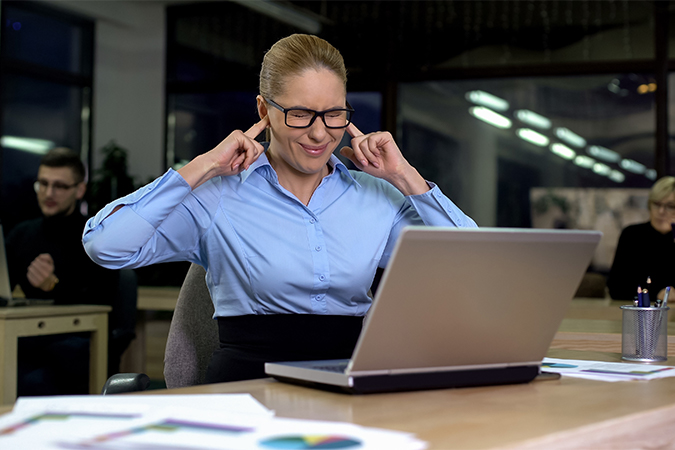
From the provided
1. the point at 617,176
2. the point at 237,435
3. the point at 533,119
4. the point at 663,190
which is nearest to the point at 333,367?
the point at 237,435

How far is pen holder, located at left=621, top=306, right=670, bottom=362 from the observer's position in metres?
1.44

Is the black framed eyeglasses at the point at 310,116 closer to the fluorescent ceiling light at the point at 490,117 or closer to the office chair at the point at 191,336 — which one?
the office chair at the point at 191,336

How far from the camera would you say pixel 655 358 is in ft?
4.78

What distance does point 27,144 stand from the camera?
6.73m

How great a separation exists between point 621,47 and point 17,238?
4.89 metres

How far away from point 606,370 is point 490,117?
5540 millimetres

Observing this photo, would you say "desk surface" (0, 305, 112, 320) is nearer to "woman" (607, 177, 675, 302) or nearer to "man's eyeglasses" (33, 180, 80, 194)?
"man's eyeglasses" (33, 180, 80, 194)

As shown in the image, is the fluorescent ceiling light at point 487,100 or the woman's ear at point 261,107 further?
the fluorescent ceiling light at point 487,100

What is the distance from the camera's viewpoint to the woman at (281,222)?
1479 mm

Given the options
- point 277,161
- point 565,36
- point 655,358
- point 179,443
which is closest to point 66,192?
point 277,161

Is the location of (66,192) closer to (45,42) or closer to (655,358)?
(655,358)

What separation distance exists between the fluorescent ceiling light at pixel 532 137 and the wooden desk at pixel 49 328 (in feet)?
13.9

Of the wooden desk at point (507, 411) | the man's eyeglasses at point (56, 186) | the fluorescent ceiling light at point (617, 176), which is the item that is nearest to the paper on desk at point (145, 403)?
the wooden desk at point (507, 411)

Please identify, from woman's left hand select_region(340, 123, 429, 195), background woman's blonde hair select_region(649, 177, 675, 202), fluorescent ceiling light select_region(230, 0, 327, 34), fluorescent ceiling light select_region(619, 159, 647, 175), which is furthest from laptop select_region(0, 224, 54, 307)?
fluorescent ceiling light select_region(619, 159, 647, 175)
